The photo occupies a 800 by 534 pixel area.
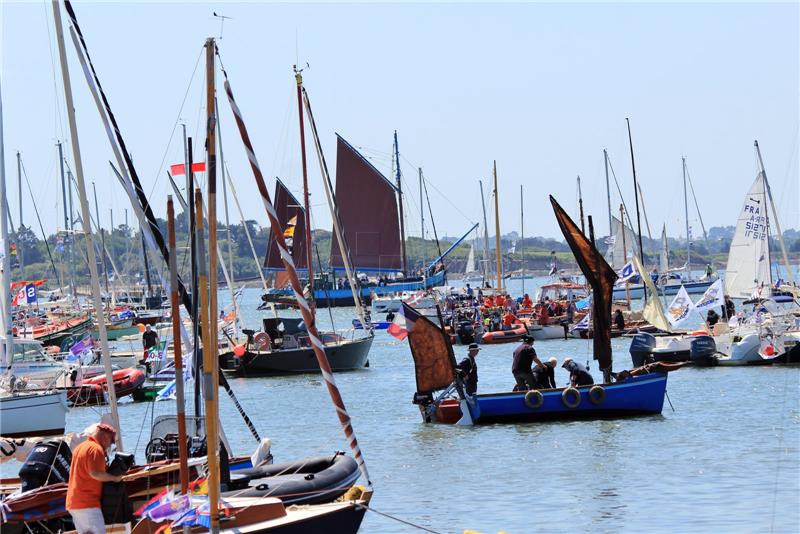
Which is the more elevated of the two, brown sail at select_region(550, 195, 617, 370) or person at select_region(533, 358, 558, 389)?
brown sail at select_region(550, 195, 617, 370)

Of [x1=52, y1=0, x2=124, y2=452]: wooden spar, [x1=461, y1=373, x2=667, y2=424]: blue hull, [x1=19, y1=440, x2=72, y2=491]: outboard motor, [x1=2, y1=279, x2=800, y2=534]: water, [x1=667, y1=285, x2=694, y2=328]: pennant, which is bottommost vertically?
[x1=2, y1=279, x2=800, y2=534]: water

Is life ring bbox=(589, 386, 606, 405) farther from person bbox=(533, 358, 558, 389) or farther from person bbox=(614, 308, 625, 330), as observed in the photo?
person bbox=(614, 308, 625, 330)

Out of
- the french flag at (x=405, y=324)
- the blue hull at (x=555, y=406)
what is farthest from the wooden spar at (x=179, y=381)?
the blue hull at (x=555, y=406)

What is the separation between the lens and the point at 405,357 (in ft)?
186

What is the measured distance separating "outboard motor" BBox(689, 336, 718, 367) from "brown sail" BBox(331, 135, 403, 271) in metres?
48.8

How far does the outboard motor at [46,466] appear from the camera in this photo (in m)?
16.6

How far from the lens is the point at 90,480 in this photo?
547 inches

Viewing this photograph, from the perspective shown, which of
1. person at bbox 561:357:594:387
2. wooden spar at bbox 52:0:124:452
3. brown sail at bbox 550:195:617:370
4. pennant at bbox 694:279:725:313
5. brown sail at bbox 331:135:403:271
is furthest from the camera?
brown sail at bbox 331:135:403:271

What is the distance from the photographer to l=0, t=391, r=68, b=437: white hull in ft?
96.7

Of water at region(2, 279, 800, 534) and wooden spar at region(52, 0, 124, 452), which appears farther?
water at region(2, 279, 800, 534)

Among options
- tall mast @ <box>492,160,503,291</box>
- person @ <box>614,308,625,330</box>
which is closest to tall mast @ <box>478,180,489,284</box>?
tall mast @ <box>492,160,503,291</box>

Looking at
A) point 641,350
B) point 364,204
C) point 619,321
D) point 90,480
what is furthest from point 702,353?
point 364,204

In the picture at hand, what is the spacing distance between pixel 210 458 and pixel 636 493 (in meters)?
9.97

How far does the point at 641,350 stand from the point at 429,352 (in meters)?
15.1
